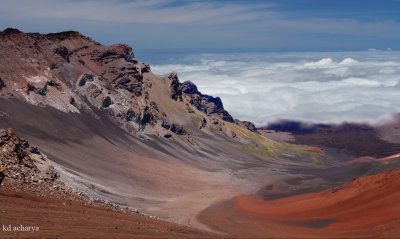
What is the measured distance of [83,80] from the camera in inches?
4572

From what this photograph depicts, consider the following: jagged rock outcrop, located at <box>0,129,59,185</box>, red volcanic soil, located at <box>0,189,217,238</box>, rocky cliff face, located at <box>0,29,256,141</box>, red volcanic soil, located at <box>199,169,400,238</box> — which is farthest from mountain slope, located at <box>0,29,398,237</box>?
red volcanic soil, located at <box>0,189,217,238</box>

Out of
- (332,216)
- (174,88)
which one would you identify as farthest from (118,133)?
(174,88)

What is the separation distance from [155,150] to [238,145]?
6043 centimetres

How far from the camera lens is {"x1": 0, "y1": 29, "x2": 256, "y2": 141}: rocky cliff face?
97625 millimetres

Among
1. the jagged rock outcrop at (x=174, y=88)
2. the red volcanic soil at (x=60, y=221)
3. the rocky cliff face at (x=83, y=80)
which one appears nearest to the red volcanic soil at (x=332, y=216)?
the red volcanic soil at (x=60, y=221)

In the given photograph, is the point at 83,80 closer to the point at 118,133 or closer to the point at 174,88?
the point at 118,133

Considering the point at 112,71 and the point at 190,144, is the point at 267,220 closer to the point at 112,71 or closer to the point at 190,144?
the point at 190,144

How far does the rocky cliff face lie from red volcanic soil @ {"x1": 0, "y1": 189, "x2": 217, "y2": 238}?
62.6 metres

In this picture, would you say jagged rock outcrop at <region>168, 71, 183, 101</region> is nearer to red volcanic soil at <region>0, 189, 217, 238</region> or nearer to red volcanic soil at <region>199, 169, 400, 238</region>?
red volcanic soil at <region>199, 169, 400, 238</region>

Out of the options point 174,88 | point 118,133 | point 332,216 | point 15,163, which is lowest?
point 332,216

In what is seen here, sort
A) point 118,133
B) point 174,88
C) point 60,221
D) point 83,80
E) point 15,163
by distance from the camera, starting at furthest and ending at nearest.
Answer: point 174,88
point 83,80
point 118,133
point 15,163
point 60,221

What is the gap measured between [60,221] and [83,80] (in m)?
91.8

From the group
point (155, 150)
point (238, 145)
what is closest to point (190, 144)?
point (155, 150)

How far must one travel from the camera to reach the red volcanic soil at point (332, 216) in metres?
44.7
